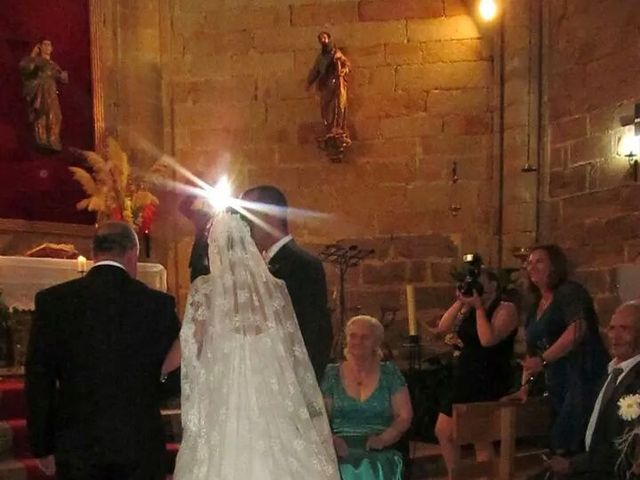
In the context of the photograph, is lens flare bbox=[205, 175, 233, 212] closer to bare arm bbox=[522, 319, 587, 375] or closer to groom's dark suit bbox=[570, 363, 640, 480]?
bare arm bbox=[522, 319, 587, 375]

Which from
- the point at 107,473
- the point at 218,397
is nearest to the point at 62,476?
the point at 107,473

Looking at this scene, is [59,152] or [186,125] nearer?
[59,152]

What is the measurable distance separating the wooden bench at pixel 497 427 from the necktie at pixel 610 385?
0.44 metres

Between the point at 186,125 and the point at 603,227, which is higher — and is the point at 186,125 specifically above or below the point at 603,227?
above

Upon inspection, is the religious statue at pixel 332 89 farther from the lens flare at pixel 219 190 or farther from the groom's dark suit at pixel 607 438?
the groom's dark suit at pixel 607 438

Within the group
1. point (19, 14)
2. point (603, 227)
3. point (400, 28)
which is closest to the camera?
point (603, 227)

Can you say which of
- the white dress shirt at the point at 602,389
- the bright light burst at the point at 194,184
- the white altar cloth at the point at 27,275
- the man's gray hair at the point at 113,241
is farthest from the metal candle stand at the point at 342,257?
the man's gray hair at the point at 113,241

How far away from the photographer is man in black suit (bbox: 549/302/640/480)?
306cm

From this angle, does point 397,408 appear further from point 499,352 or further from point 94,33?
point 94,33

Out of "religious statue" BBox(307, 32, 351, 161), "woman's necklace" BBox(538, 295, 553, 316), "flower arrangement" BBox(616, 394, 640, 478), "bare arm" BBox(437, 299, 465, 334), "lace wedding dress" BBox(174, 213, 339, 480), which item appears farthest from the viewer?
"religious statue" BBox(307, 32, 351, 161)

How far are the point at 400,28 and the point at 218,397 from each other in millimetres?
5750

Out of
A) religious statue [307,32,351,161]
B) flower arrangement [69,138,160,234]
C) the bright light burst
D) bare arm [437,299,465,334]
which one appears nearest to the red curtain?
flower arrangement [69,138,160,234]

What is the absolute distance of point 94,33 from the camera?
753cm

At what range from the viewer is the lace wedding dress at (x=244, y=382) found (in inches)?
103
